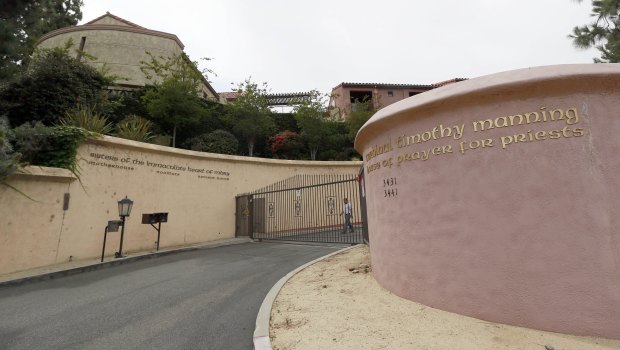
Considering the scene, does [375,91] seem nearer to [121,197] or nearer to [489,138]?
[121,197]

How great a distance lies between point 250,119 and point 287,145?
297cm

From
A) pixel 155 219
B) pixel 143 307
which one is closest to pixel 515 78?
pixel 143 307

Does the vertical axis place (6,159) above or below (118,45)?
below

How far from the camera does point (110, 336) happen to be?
12.1 ft

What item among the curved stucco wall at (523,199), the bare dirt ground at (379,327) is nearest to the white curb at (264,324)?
the bare dirt ground at (379,327)

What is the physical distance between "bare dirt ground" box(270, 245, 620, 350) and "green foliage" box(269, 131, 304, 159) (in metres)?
15.5

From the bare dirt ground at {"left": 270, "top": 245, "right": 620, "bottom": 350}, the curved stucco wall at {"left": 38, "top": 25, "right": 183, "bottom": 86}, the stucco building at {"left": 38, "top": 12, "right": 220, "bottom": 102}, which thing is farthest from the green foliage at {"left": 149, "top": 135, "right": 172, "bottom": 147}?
the bare dirt ground at {"left": 270, "top": 245, "right": 620, "bottom": 350}

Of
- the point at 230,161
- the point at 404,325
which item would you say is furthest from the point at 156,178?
the point at 404,325

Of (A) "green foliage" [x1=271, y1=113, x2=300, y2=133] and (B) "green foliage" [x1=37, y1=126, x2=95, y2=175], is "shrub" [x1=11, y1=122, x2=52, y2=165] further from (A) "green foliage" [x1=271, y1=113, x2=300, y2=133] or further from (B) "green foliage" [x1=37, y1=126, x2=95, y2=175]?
(A) "green foliage" [x1=271, y1=113, x2=300, y2=133]

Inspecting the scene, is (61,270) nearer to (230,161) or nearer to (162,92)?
(230,161)

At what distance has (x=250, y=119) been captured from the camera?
18.9m

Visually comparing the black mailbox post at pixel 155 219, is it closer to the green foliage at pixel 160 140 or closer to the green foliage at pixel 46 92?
the green foliage at pixel 160 140

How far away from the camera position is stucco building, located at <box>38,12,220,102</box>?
1995 centimetres

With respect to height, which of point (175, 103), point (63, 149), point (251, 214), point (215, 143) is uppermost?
point (175, 103)
